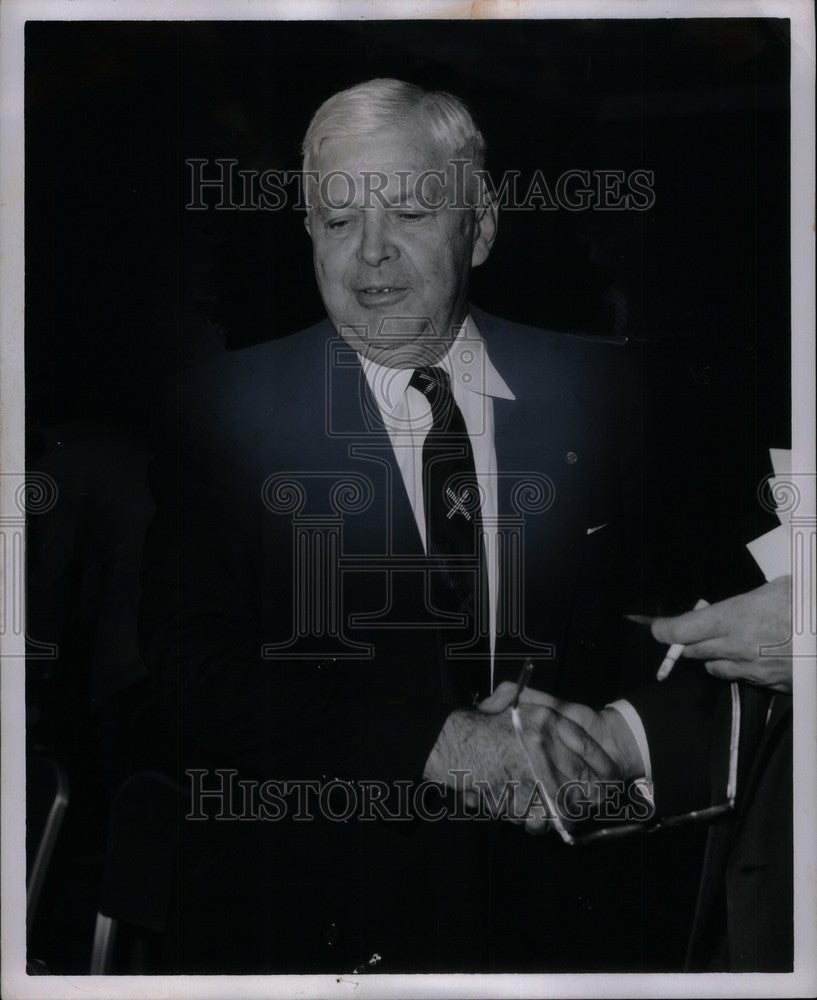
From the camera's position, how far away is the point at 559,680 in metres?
1.77

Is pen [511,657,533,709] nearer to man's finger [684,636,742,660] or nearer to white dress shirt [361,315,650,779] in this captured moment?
white dress shirt [361,315,650,779]

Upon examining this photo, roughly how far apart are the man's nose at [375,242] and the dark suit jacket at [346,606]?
0.43ft

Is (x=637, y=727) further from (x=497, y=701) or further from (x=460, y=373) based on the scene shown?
(x=460, y=373)

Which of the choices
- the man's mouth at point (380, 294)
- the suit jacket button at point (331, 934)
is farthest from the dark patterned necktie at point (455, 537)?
the suit jacket button at point (331, 934)

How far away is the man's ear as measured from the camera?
177 cm

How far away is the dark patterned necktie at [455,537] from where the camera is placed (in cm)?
176

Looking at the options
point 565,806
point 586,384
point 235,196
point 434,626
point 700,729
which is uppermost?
point 235,196

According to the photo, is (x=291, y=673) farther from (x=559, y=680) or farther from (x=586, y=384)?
(x=586, y=384)

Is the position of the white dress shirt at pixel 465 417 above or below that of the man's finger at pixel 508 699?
above

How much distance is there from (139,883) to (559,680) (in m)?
0.77

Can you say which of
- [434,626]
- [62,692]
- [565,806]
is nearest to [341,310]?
[434,626]

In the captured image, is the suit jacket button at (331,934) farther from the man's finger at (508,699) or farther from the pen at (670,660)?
the pen at (670,660)

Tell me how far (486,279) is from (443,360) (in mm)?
150

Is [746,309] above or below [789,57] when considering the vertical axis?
below
